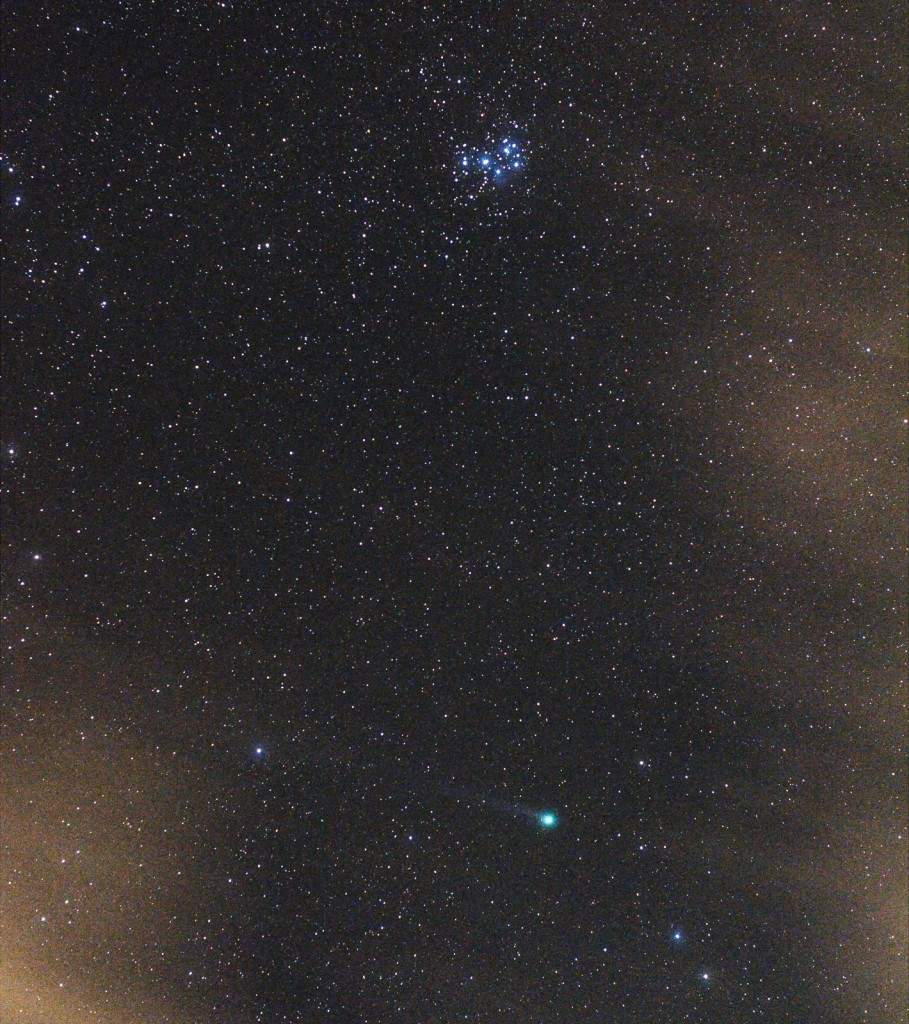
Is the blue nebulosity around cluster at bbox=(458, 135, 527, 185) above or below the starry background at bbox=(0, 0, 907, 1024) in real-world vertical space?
above

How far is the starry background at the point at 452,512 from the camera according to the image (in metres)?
0.42

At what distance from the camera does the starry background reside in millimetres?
421

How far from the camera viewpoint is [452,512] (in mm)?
456

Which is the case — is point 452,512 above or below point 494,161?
below

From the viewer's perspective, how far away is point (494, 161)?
1.45ft

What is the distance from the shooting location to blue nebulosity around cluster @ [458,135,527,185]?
0.44 meters

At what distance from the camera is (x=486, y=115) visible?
436 mm

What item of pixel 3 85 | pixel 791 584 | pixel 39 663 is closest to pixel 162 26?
pixel 3 85

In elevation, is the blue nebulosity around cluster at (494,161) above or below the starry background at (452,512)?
above

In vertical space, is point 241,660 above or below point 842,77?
below

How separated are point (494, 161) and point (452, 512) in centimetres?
18

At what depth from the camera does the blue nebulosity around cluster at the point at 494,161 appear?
17.3 inches

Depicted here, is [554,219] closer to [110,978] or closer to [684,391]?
[684,391]

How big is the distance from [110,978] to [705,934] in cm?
32
